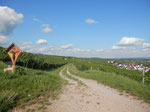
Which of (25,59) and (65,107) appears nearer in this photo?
(65,107)

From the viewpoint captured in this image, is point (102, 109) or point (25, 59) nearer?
point (102, 109)

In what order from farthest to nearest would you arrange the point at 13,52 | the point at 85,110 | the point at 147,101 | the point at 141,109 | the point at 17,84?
1. the point at 13,52
2. the point at 17,84
3. the point at 147,101
4. the point at 141,109
5. the point at 85,110

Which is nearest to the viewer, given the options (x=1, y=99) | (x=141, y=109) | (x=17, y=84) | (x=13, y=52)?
(x=1, y=99)

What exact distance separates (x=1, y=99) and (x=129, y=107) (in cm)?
555

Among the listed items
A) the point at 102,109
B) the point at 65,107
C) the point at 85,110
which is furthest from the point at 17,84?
the point at 102,109

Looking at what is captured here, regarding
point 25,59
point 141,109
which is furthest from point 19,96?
point 25,59

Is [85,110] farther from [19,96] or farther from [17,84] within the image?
[17,84]

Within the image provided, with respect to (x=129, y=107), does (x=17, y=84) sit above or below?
above

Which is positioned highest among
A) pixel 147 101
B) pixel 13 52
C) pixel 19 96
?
pixel 13 52

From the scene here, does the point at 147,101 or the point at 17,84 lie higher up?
the point at 17,84

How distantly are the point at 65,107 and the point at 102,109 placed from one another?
5.30ft

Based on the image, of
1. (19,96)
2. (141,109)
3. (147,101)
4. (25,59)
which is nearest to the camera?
(141,109)

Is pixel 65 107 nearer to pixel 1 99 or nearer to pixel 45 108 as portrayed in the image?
pixel 45 108

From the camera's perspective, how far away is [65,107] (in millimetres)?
4633
